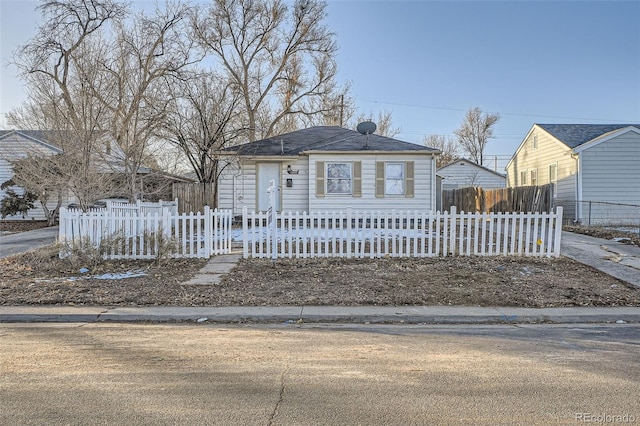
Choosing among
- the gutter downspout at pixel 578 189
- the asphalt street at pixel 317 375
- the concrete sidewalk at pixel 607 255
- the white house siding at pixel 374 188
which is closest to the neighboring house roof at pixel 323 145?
the white house siding at pixel 374 188

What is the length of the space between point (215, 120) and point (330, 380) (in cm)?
1892

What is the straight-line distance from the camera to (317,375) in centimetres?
397

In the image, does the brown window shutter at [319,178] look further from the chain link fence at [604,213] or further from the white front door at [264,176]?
the chain link fence at [604,213]

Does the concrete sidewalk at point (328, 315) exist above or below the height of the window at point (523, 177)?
below

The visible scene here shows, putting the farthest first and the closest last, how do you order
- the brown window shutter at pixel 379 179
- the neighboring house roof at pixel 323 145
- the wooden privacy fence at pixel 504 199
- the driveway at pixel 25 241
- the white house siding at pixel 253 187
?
1. the wooden privacy fence at pixel 504 199
2. the white house siding at pixel 253 187
3. the brown window shutter at pixel 379 179
4. the neighboring house roof at pixel 323 145
5. the driveway at pixel 25 241

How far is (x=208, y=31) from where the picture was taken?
29625 mm

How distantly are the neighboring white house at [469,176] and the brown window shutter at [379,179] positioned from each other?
24.4 metres

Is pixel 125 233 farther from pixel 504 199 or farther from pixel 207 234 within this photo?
pixel 504 199

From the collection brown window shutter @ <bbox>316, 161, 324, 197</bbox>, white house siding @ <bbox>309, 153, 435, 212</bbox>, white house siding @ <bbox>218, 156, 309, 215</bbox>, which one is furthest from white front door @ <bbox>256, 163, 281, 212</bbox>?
brown window shutter @ <bbox>316, 161, 324, 197</bbox>

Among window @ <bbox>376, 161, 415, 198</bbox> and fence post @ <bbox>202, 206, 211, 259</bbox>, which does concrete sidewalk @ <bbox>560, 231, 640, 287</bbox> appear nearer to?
window @ <bbox>376, 161, 415, 198</bbox>

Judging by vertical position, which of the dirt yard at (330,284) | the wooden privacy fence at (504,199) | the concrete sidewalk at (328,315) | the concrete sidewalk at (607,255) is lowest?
the concrete sidewalk at (328,315)

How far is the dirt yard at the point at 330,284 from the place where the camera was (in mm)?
6871

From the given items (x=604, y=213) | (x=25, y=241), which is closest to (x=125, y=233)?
(x=25, y=241)

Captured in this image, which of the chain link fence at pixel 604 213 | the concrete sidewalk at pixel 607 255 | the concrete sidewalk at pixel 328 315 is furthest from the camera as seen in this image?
the chain link fence at pixel 604 213
